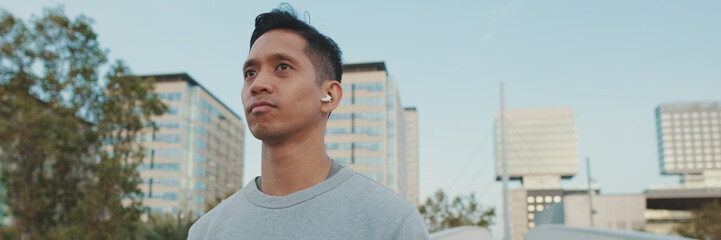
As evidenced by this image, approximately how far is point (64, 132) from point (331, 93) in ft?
82.9

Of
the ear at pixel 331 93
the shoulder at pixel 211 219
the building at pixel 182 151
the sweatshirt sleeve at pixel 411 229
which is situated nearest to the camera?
the sweatshirt sleeve at pixel 411 229

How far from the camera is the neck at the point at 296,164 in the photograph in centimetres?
178

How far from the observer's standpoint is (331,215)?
1.68m

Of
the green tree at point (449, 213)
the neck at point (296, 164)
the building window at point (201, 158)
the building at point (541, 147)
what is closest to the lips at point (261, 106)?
the neck at point (296, 164)

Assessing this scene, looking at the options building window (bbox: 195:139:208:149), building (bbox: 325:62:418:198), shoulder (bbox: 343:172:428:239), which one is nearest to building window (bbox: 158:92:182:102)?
building window (bbox: 195:139:208:149)

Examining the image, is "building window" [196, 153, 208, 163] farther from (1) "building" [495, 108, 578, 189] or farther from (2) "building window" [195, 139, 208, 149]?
(1) "building" [495, 108, 578, 189]

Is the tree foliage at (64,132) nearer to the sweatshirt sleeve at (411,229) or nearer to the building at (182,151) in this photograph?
the sweatshirt sleeve at (411,229)

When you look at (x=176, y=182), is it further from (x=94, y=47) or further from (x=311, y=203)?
(x=311, y=203)

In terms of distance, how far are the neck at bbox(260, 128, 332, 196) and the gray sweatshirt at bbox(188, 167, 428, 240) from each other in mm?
52

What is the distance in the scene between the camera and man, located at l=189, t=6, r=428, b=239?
1.66 m

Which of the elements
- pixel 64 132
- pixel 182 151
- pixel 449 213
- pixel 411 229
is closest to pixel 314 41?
pixel 411 229

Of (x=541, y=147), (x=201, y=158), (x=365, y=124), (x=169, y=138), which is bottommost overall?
(x=201, y=158)

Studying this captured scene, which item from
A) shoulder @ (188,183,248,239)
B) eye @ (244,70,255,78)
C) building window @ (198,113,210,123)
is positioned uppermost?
building window @ (198,113,210,123)

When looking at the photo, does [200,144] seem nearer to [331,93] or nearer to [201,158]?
[201,158]
